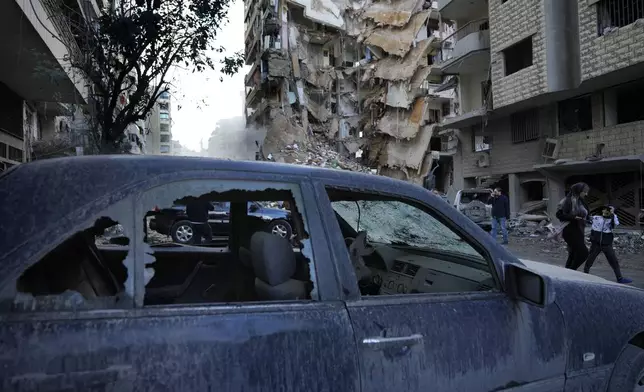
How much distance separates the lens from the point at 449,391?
5.61 ft

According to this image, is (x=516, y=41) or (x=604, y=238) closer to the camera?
(x=604, y=238)

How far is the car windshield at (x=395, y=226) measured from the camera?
278cm

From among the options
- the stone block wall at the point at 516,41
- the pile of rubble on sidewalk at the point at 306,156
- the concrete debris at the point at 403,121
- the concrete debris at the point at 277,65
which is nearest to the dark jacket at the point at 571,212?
the stone block wall at the point at 516,41

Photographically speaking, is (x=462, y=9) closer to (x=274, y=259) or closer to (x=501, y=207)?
(x=501, y=207)

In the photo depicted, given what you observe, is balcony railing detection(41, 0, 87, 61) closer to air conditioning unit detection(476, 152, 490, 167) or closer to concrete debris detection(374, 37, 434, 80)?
air conditioning unit detection(476, 152, 490, 167)

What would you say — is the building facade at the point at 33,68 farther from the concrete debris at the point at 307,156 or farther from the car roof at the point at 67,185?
the concrete debris at the point at 307,156

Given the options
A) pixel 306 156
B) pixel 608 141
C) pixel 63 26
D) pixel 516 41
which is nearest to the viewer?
pixel 63 26

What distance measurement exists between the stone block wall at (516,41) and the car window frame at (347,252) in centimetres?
1636

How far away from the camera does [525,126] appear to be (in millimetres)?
19516

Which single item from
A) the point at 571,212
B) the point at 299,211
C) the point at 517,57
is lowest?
the point at 571,212

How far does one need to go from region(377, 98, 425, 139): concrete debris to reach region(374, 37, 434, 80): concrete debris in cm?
247

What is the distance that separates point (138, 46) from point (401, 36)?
1247 inches

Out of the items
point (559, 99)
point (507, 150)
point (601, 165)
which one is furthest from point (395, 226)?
point (507, 150)

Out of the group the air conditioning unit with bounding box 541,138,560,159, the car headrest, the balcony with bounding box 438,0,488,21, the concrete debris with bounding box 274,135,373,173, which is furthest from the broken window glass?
the concrete debris with bounding box 274,135,373,173
